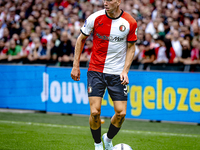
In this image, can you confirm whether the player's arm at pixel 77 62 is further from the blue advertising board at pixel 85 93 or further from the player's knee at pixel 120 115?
the blue advertising board at pixel 85 93

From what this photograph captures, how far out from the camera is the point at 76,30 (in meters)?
12.4

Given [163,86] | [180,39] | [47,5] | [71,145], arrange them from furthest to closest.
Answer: [47,5] < [180,39] < [163,86] < [71,145]

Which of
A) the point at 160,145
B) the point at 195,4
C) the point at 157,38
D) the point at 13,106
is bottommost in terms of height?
the point at 13,106

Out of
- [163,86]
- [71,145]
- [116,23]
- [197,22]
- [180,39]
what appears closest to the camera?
[116,23]

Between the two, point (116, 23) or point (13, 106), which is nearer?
point (116, 23)

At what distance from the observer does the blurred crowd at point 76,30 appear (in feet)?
32.2

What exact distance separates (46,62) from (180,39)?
4.09m

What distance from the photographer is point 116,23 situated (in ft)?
16.2

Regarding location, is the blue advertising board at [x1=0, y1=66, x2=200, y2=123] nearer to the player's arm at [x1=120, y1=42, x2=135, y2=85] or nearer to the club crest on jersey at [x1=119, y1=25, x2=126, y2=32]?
the player's arm at [x1=120, y1=42, x2=135, y2=85]

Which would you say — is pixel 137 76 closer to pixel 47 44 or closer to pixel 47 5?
pixel 47 44

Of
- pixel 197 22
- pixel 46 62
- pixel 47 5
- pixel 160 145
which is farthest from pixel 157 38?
pixel 47 5

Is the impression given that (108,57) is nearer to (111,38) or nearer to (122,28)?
(111,38)

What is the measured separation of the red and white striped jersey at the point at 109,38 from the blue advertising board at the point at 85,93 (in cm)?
366

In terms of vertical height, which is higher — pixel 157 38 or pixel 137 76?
pixel 157 38
